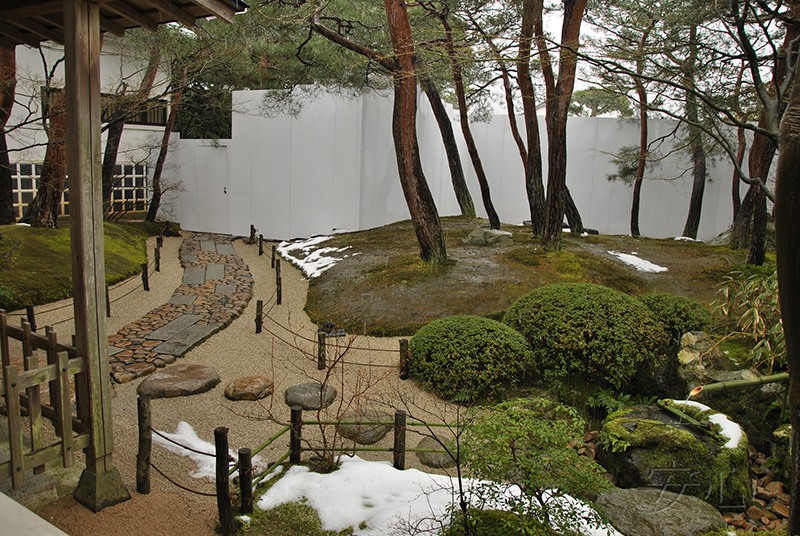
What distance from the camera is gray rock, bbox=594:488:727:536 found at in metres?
3.65

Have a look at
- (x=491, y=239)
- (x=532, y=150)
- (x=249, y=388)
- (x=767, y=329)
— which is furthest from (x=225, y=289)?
(x=767, y=329)

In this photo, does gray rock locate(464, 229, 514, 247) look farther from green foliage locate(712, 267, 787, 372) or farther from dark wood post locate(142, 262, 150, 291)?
dark wood post locate(142, 262, 150, 291)

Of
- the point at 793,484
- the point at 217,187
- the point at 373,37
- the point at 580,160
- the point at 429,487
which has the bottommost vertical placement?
the point at 429,487

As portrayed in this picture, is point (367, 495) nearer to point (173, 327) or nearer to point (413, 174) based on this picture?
point (173, 327)

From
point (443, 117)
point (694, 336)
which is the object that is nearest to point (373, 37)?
point (443, 117)

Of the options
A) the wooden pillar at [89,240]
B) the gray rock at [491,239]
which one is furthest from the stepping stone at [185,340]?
the gray rock at [491,239]

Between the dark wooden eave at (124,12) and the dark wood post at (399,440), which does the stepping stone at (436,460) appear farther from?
the dark wooden eave at (124,12)

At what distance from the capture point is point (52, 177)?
10.1 meters

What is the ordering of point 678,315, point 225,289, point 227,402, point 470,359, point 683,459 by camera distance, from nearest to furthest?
point 683,459, point 227,402, point 470,359, point 678,315, point 225,289

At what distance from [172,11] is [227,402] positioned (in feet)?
11.7

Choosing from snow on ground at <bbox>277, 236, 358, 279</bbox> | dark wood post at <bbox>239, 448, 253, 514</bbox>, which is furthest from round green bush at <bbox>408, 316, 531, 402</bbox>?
snow on ground at <bbox>277, 236, 358, 279</bbox>

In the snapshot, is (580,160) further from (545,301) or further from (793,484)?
(793,484)

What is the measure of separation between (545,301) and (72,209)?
4656mm

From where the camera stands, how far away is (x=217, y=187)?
1496cm
